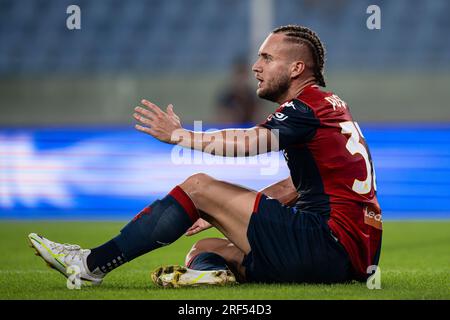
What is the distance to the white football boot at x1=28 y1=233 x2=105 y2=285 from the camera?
488cm

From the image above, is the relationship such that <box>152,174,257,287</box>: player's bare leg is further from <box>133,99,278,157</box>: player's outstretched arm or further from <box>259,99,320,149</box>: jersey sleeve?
<box>259,99,320,149</box>: jersey sleeve

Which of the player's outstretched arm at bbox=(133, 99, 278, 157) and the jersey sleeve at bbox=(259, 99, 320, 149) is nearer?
the player's outstretched arm at bbox=(133, 99, 278, 157)

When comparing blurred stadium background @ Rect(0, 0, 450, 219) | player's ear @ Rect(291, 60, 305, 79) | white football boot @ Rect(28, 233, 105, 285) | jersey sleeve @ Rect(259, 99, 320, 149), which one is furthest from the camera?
blurred stadium background @ Rect(0, 0, 450, 219)

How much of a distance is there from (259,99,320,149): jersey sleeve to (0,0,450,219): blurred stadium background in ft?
17.8

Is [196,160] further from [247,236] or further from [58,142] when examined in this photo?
[247,236]

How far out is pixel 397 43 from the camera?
Result: 1491 centimetres

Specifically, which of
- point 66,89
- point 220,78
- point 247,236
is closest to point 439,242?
point 247,236

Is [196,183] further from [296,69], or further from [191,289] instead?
A: [296,69]

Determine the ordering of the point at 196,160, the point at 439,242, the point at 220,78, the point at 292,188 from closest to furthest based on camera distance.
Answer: the point at 292,188, the point at 439,242, the point at 196,160, the point at 220,78

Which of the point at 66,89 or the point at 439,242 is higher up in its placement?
the point at 66,89

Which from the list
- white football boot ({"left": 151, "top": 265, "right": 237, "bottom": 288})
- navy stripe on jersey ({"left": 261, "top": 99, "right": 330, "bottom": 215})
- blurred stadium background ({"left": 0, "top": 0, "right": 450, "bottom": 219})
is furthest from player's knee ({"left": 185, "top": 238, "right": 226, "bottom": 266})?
blurred stadium background ({"left": 0, "top": 0, "right": 450, "bottom": 219})

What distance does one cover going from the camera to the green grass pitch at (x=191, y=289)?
4.68 meters

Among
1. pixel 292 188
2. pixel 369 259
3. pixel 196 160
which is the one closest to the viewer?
pixel 369 259

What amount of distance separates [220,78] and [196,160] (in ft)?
11.9
